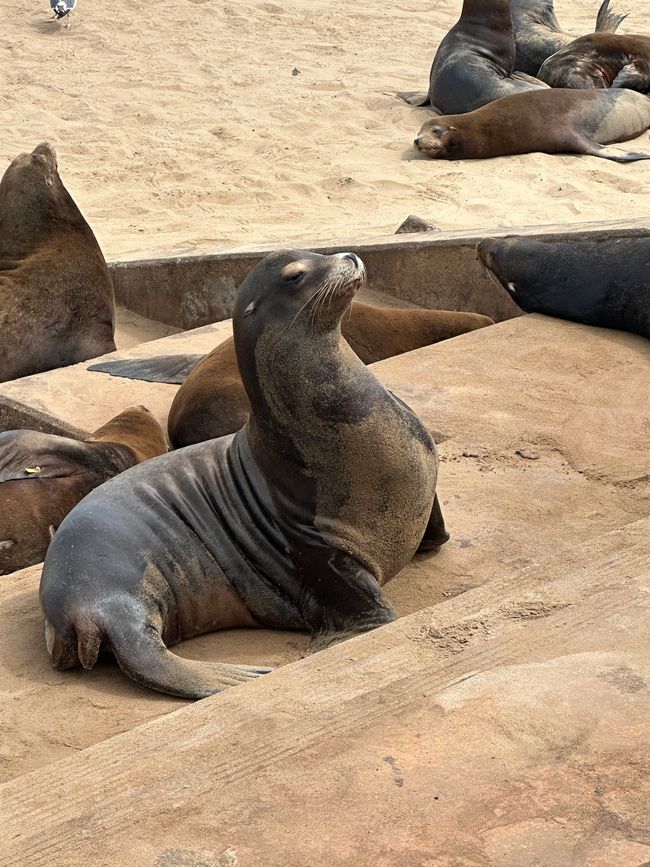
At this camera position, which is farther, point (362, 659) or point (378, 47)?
point (378, 47)

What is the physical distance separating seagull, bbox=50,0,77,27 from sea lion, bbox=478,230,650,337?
9095mm

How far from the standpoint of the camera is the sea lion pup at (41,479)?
445cm

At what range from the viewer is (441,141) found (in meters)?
9.98

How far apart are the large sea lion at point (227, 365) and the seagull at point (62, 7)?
8898 mm

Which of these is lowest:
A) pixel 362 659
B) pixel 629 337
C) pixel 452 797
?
pixel 629 337

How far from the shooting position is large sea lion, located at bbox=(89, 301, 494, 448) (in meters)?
4.88

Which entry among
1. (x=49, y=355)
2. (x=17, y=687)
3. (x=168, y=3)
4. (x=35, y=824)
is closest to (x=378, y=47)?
(x=168, y=3)

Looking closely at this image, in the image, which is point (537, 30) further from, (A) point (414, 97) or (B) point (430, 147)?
(B) point (430, 147)

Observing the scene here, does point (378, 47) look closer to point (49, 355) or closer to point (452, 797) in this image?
point (49, 355)

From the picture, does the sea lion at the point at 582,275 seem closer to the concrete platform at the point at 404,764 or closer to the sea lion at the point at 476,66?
the concrete platform at the point at 404,764

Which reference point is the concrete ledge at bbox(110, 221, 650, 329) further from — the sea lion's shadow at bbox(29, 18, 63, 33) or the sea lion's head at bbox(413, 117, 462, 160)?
the sea lion's shadow at bbox(29, 18, 63, 33)

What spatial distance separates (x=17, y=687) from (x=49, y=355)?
3.47 m

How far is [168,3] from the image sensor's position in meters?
15.0

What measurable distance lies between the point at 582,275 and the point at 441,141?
4.65 m
